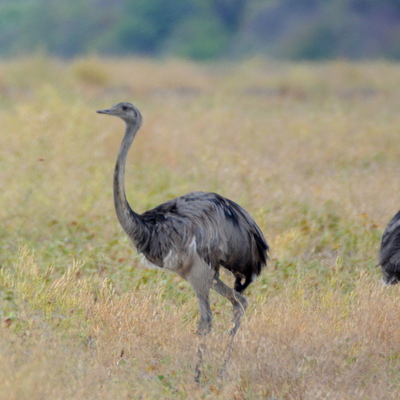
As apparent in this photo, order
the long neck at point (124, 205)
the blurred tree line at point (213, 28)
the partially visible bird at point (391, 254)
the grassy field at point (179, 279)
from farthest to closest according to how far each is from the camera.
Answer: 1. the blurred tree line at point (213, 28)
2. the partially visible bird at point (391, 254)
3. the long neck at point (124, 205)
4. the grassy field at point (179, 279)

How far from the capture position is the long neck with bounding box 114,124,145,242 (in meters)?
4.59

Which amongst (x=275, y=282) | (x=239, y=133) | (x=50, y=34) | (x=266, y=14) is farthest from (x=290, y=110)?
(x=50, y=34)

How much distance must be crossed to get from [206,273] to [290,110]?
12.1 m

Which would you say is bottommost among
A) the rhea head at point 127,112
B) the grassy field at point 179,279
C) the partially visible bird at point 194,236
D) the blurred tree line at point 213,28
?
the blurred tree line at point 213,28

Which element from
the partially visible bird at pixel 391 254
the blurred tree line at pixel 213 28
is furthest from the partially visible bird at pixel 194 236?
the blurred tree line at pixel 213 28

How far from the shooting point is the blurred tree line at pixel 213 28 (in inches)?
1385

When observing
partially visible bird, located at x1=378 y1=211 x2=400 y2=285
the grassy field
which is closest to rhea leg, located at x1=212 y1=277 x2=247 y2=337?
the grassy field

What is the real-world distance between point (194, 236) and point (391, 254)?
1203 millimetres

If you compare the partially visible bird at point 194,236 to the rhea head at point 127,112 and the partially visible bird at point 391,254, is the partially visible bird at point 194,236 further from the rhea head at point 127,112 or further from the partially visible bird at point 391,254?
the partially visible bird at point 391,254

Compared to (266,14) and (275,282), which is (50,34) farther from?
(275,282)

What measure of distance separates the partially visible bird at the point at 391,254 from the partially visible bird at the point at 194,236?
78 centimetres

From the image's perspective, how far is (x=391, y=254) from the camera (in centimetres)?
514

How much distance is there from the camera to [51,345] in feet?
14.3

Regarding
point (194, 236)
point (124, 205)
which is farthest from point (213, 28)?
point (124, 205)
